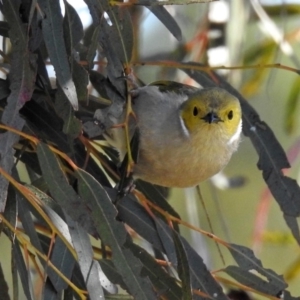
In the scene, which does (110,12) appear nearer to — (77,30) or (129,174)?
(77,30)

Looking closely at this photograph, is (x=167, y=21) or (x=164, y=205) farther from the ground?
(x=167, y=21)

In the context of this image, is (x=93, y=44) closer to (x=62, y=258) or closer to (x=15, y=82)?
(x=15, y=82)

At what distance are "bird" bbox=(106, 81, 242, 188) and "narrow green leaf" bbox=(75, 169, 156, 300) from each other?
1.31ft

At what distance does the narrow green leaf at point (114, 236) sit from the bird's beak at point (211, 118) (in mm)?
558

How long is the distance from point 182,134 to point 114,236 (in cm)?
57

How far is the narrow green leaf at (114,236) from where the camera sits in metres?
1.39

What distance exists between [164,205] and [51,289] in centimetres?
42

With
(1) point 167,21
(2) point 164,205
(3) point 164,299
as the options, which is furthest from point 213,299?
(1) point 167,21

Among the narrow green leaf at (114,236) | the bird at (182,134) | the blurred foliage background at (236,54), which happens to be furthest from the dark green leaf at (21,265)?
the blurred foliage background at (236,54)

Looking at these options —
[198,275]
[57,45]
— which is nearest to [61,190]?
[57,45]

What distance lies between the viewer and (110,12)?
146 cm

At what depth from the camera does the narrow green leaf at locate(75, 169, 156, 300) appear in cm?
139

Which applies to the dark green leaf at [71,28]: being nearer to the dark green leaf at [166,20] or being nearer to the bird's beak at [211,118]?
the dark green leaf at [166,20]

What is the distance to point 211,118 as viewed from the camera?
1.90m
